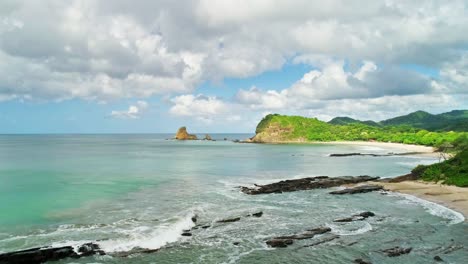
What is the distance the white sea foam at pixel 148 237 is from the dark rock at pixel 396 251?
14.3 m

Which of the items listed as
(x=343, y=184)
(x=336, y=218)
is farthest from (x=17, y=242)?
(x=343, y=184)

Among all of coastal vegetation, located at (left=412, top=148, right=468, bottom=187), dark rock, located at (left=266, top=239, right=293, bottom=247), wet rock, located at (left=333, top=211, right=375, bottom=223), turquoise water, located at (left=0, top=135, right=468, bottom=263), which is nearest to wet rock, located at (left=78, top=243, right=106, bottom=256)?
turquoise water, located at (left=0, top=135, right=468, bottom=263)

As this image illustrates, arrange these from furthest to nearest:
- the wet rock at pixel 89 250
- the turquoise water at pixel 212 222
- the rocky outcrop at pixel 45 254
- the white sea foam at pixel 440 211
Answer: the white sea foam at pixel 440 211 < the turquoise water at pixel 212 222 < the wet rock at pixel 89 250 < the rocky outcrop at pixel 45 254

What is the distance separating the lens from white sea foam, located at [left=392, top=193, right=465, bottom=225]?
30.4 metres

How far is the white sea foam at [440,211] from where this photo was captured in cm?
3035

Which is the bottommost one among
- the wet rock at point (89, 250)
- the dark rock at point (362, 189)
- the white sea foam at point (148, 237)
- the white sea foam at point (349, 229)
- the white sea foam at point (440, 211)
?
the white sea foam at point (148, 237)

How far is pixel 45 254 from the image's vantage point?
2141 centimetres

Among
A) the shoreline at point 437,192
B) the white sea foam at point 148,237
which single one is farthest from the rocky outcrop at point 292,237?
the shoreline at point 437,192

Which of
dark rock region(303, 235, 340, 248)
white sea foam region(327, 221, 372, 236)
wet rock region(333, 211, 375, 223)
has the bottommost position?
dark rock region(303, 235, 340, 248)

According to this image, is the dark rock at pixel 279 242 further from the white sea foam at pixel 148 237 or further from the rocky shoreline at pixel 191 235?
the white sea foam at pixel 148 237

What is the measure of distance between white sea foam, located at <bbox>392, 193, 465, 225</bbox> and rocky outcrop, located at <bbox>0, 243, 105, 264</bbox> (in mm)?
27999

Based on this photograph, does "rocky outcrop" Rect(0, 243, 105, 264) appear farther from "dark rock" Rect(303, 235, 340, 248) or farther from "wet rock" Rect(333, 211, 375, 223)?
"wet rock" Rect(333, 211, 375, 223)

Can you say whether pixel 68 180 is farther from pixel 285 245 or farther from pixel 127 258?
pixel 285 245

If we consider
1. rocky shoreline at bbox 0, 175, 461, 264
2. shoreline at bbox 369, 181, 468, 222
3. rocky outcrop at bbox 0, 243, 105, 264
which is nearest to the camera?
rocky outcrop at bbox 0, 243, 105, 264
